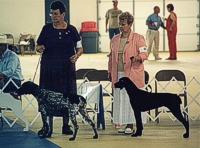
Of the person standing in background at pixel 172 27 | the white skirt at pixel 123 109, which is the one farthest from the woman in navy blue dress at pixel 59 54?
the person standing in background at pixel 172 27

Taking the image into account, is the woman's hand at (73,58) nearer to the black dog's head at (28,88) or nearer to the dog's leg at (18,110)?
the black dog's head at (28,88)

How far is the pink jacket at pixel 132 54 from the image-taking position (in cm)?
580

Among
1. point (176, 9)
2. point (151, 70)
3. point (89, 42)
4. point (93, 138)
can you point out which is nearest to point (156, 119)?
point (93, 138)

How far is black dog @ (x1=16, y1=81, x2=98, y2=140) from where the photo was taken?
5.54 metres

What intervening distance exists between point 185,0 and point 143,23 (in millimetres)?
1637

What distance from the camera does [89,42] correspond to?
19.0 m

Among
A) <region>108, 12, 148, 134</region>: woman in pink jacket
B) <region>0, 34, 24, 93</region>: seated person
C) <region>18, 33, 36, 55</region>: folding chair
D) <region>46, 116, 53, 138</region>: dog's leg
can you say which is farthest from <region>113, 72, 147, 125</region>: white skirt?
<region>18, 33, 36, 55</region>: folding chair

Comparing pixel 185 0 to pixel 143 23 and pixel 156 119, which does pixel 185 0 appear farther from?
pixel 156 119

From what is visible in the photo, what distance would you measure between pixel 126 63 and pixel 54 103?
2.70ft

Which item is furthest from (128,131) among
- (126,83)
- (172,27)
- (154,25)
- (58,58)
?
(172,27)

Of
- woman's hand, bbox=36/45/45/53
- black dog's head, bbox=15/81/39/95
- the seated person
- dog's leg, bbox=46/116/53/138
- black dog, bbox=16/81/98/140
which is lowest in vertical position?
dog's leg, bbox=46/116/53/138

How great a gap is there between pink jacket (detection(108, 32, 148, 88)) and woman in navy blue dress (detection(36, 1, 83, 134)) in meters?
0.37

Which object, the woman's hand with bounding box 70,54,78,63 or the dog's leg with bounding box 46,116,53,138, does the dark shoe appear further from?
the woman's hand with bounding box 70,54,78,63

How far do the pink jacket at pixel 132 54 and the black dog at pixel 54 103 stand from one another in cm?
56
